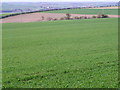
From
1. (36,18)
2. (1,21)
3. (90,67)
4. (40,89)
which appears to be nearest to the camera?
(40,89)

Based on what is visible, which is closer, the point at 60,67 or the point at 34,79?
the point at 34,79

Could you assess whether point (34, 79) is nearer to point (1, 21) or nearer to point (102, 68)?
point (102, 68)

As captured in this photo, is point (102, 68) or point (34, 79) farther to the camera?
point (102, 68)

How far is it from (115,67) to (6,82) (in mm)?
6362

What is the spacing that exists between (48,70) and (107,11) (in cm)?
7900

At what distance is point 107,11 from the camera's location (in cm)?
8894

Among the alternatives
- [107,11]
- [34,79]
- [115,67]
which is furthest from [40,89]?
[107,11]

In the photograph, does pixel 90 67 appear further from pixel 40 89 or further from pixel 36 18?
pixel 36 18

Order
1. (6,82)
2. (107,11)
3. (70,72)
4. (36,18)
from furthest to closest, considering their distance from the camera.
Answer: (107,11) → (36,18) → (70,72) → (6,82)

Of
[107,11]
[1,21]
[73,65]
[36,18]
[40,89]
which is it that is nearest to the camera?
[40,89]

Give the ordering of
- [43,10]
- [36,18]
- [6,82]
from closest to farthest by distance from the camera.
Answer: [6,82] → [36,18] → [43,10]

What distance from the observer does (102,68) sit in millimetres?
13594

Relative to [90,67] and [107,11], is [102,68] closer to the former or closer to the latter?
[90,67]

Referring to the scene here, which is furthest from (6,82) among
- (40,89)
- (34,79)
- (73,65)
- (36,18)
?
(36,18)
